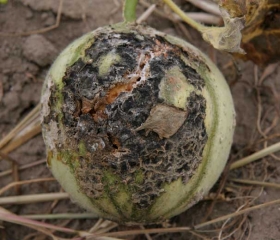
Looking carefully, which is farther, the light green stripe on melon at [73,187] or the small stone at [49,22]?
the small stone at [49,22]

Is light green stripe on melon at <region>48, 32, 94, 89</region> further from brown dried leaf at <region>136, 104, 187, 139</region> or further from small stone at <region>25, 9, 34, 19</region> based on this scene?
small stone at <region>25, 9, 34, 19</region>

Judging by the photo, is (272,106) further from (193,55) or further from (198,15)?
(193,55)

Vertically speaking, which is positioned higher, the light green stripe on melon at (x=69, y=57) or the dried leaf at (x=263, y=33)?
the light green stripe on melon at (x=69, y=57)

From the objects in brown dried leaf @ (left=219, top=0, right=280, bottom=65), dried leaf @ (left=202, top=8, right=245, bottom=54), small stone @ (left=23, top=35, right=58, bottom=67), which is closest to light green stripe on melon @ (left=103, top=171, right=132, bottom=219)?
dried leaf @ (left=202, top=8, right=245, bottom=54)

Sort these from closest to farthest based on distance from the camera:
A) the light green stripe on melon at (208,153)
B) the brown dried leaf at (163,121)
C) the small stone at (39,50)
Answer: the brown dried leaf at (163,121), the light green stripe on melon at (208,153), the small stone at (39,50)

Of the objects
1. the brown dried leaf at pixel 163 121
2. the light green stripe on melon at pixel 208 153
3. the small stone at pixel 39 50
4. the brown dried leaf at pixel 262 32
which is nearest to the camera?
the brown dried leaf at pixel 163 121

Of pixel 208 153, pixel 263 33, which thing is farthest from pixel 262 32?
pixel 208 153

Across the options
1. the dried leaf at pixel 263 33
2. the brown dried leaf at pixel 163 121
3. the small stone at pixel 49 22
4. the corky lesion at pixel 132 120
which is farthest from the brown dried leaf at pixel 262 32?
the small stone at pixel 49 22

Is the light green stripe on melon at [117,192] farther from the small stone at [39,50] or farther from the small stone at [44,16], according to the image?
the small stone at [44,16]
